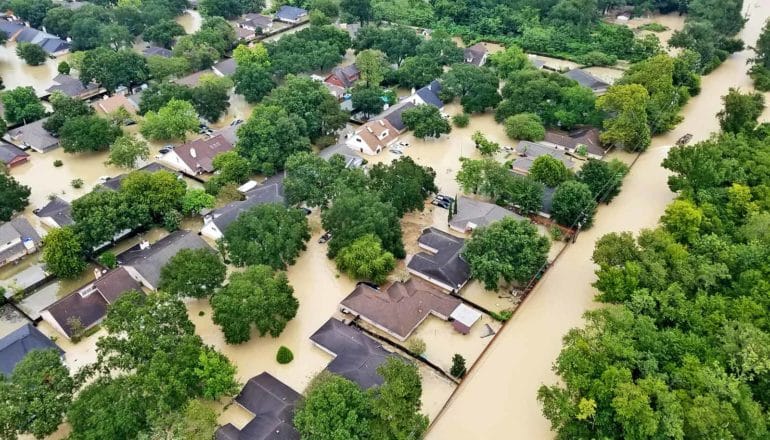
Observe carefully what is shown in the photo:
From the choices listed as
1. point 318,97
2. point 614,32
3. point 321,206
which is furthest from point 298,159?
point 614,32

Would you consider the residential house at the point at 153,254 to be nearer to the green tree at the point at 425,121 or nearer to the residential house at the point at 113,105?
the residential house at the point at 113,105

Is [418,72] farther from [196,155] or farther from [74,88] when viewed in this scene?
[74,88]

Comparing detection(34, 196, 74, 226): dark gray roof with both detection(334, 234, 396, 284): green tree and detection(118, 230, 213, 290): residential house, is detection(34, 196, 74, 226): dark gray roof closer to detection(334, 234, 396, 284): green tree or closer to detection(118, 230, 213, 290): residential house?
detection(118, 230, 213, 290): residential house

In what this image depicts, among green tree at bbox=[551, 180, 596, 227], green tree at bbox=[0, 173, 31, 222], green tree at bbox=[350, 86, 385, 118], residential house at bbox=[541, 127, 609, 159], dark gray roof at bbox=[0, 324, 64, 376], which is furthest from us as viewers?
green tree at bbox=[350, 86, 385, 118]

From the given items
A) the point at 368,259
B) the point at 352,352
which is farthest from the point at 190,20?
the point at 352,352

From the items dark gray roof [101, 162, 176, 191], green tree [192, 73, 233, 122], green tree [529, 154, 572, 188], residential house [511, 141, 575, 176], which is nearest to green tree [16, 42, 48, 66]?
green tree [192, 73, 233, 122]

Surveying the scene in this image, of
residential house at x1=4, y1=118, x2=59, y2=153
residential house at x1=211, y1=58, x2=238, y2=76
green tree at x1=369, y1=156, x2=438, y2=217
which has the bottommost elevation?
residential house at x1=4, y1=118, x2=59, y2=153
